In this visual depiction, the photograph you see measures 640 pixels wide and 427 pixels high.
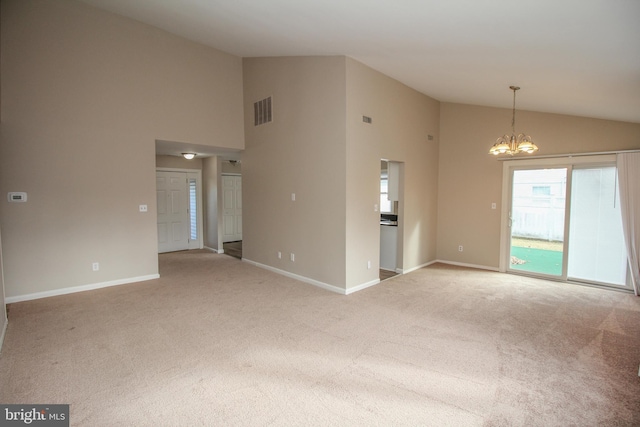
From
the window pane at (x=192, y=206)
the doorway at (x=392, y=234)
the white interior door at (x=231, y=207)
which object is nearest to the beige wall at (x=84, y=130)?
the window pane at (x=192, y=206)

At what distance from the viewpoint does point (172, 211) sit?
7.73m

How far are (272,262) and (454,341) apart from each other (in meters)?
3.55

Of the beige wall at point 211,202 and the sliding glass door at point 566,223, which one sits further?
the beige wall at point 211,202

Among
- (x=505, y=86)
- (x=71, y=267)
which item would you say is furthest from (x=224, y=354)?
(x=505, y=86)

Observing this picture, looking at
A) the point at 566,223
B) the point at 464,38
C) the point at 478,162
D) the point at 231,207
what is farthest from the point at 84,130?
the point at 566,223

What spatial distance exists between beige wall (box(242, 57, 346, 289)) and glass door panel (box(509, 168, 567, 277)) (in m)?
3.51

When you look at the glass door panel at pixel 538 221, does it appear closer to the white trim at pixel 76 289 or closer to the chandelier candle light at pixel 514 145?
the chandelier candle light at pixel 514 145

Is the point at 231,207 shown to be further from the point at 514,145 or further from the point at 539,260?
the point at 539,260

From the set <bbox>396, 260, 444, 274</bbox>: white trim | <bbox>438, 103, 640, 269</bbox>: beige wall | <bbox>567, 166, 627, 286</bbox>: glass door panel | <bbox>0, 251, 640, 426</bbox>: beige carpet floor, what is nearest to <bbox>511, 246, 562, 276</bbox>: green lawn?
<bbox>567, 166, 627, 286</bbox>: glass door panel

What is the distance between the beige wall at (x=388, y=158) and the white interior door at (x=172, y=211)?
16.9 feet

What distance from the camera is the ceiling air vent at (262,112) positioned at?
5651 mm

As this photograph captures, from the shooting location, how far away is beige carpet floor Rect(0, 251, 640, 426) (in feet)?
6.93

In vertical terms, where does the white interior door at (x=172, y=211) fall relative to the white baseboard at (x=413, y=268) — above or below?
above

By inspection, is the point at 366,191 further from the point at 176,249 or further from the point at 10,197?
the point at 176,249
